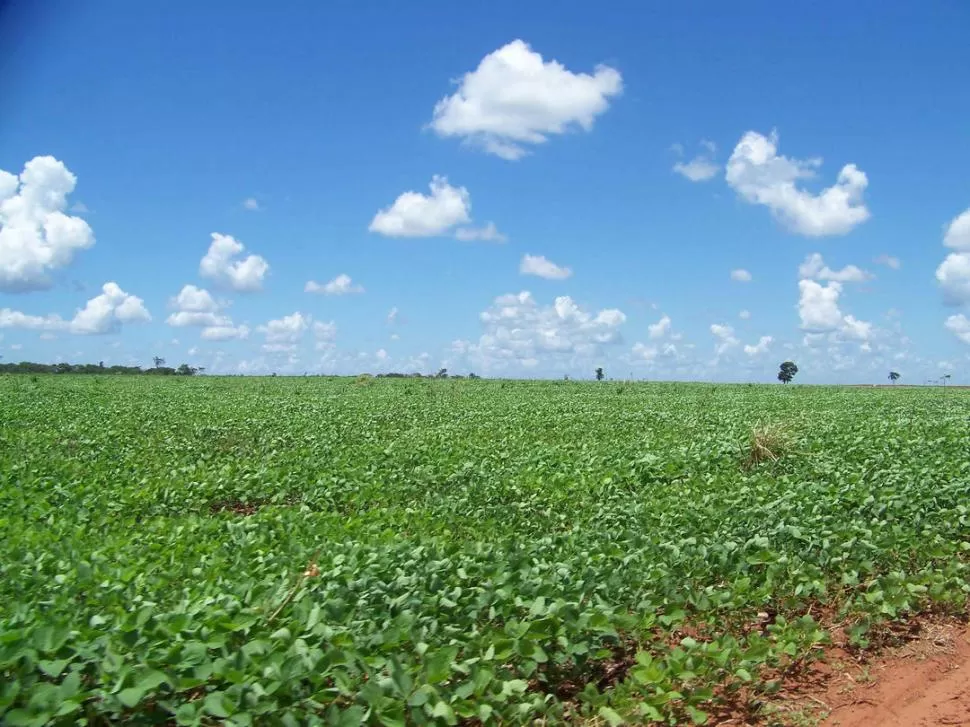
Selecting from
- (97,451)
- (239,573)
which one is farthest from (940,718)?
(97,451)

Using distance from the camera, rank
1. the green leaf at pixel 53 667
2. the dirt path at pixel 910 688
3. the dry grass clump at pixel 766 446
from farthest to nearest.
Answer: the dry grass clump at pixel 766 446 → the dirt path at pixel 910 688 → the green leaf at pixel 53 667

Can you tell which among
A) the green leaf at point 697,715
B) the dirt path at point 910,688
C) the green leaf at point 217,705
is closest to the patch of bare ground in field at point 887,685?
the dirt path at point 910,688

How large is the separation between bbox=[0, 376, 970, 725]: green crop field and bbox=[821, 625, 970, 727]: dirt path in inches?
11.7

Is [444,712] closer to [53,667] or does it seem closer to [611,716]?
[611,716]

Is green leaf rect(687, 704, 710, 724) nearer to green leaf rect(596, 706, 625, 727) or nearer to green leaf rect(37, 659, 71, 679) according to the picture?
green leaf rect(596, 706, 625, 727)

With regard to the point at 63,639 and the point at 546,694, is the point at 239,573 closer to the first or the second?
the point at 63,639

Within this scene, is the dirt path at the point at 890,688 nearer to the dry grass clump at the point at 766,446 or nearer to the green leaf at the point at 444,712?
the green leaf at the point at 444,712

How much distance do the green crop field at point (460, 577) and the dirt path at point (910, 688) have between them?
298 millimetres

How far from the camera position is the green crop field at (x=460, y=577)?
3643 mm

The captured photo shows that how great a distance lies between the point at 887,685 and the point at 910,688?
12cm

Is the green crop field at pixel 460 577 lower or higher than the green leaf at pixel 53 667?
lower

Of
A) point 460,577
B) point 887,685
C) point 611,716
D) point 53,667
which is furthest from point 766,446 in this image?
point 53,667

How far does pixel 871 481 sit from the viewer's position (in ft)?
29.9

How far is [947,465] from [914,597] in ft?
17.0
